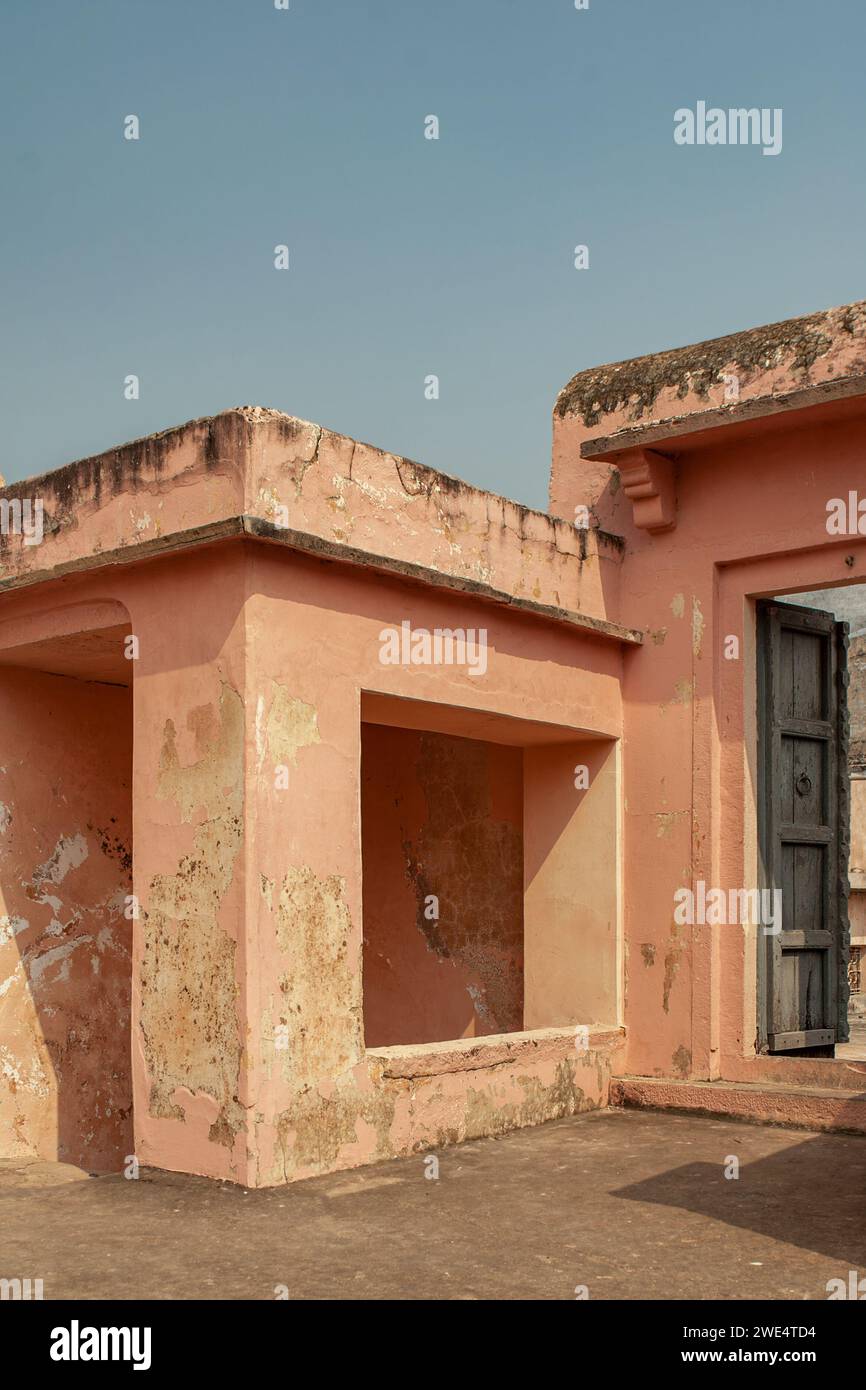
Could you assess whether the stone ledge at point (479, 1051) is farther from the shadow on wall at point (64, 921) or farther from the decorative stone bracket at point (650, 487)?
the decorative stone bracket at point (650, 487)

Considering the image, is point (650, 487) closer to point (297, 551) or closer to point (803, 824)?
point (803, 824)

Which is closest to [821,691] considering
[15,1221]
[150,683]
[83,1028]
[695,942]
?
[695,942]

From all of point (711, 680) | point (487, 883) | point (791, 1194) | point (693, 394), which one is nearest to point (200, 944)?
point (791, 1194)

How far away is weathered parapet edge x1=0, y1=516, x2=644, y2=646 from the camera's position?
542 cm

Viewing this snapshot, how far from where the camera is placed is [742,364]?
7.55m

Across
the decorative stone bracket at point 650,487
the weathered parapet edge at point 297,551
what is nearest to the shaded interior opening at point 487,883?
the weathered parapet edge at point 297,551

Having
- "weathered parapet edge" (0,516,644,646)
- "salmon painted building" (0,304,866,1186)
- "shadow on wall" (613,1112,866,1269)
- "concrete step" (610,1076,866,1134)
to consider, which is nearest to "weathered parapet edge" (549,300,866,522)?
"salmon painted building" (0,304,866,1186)

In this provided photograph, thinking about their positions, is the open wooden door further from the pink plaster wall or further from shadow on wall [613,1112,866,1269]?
shadow on wall [613,1112,866,1269]

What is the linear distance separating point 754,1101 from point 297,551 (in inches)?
140

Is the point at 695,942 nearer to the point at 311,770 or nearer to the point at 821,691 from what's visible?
the point at 821,691

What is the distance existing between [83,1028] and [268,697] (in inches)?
102

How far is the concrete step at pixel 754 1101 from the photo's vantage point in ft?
21.3

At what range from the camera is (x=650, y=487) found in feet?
24.4

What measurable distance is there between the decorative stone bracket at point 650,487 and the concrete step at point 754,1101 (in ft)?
9.87
